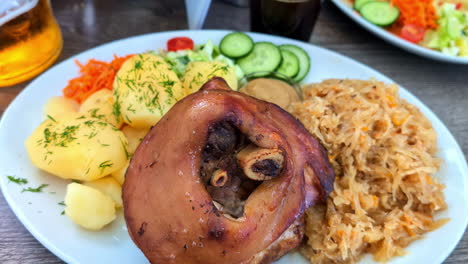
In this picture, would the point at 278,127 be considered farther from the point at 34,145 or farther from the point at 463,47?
the point at 463,47

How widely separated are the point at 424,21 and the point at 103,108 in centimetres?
300

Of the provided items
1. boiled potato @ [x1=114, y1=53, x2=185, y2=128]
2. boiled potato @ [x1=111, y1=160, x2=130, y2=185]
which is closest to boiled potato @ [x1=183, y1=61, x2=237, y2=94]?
boiled potato @ [x1=114, y1=53, x2=185, y2=128]

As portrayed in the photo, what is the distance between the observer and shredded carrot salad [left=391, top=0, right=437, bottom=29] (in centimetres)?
367

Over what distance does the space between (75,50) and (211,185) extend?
2309 millimetres

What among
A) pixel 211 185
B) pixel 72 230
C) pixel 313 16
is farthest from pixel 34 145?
pixel 313 16

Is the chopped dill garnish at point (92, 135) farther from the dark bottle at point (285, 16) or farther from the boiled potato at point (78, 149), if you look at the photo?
the dark bottle at point (285, 16)

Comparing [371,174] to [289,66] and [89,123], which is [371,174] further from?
[89,123]

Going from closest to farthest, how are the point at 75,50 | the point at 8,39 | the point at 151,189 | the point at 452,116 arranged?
the point at 151,189 < the point at 8,39 < the point at 452,116 < the point at 75,50

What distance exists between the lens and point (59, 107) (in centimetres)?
246

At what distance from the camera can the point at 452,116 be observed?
125 inches

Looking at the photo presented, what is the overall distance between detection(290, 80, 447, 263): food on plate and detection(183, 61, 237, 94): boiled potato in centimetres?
47

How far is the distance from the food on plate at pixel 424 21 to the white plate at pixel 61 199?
3.59 ft

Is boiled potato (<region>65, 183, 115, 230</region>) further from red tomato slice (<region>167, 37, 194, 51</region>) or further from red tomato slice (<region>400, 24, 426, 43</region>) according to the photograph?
red tomato slice (<region>400, 24, 426, 43</region>)

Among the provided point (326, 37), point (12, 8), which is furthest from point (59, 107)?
point (326, 37)
